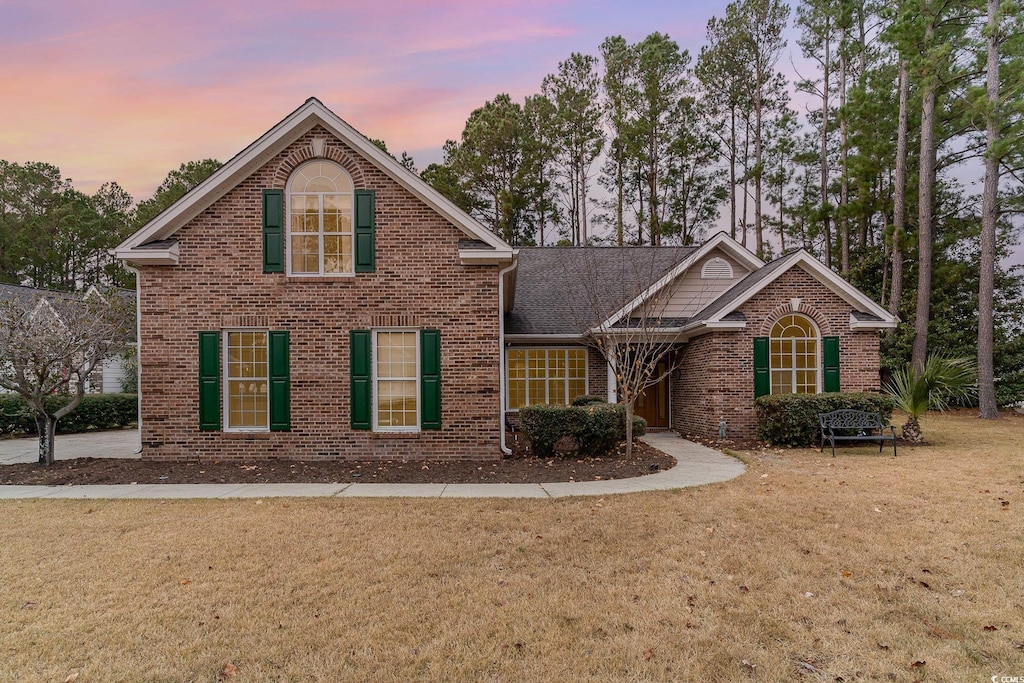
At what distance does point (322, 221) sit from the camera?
11.0 m

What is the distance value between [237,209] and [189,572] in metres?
7.85

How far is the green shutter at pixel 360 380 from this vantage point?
1067 cm

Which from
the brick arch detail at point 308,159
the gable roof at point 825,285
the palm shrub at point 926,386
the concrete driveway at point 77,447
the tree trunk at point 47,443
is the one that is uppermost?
the brick arch detail at point 308,159

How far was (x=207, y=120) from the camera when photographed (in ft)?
44.9

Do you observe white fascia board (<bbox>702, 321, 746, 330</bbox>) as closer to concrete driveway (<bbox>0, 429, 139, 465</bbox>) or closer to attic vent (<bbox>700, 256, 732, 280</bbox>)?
attic vent (<bbox>700, 256, 732, 280</bbox>)

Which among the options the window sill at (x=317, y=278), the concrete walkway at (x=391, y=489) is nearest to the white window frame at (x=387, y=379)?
the window sill at (x=317, y=278)

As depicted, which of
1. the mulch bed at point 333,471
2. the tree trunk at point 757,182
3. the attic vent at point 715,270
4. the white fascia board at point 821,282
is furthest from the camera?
the tree trunk at point 757,182

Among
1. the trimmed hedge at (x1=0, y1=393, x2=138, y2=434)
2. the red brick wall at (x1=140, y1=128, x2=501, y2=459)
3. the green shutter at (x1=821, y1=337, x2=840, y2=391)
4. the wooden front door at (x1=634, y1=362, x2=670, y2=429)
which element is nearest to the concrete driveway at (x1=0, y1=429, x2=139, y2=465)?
the trimmed hedge at (x1=0, y1=393, x2=138, y2=434)

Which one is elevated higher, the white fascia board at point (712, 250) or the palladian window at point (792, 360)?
the white fascia board at point (712, 250)

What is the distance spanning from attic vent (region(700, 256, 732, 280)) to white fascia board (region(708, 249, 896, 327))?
241cm

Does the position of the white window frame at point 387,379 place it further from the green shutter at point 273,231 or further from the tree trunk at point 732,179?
the tree trunk at point 732,179

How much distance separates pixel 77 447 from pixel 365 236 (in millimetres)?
9376

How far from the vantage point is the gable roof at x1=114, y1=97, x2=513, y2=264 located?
414 inches

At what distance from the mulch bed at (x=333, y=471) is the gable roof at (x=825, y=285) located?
14.7ft
